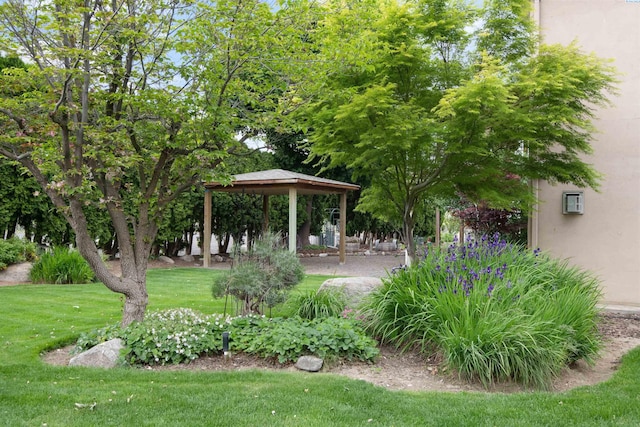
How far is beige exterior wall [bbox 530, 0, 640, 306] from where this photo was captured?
353 inches

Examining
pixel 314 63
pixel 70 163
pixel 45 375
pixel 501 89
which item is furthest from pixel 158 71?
pixel 501 89

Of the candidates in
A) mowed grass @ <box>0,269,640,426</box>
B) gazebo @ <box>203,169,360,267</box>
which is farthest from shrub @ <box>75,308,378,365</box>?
gazebo @ <box>203,169,360,267</box>

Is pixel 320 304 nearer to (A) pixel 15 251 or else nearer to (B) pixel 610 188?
(B) pixel 610 188

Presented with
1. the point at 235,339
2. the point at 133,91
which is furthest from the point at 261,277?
the point at 133,91

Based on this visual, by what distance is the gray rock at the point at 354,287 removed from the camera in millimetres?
6434

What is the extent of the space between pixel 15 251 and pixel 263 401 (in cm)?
977

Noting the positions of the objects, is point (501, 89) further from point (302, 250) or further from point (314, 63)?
point (302, 250)

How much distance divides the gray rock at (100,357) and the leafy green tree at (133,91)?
72 centimetres

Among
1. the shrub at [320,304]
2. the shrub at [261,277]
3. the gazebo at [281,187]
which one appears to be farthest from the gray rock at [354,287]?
the gazebo at [281,187]

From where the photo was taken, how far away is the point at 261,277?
5.98 m

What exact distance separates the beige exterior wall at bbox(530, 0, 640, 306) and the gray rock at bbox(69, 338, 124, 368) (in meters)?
7.06

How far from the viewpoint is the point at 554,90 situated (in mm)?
7418

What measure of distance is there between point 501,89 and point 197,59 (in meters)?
3.94

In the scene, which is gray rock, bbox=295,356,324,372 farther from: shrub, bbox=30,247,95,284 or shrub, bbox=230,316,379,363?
shrub, bbox=30,247,95,284
